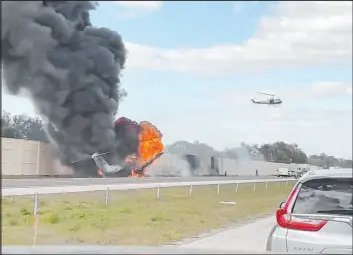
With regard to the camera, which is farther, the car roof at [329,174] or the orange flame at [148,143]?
the orange flame at [148,143]

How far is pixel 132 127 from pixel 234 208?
23.0 m

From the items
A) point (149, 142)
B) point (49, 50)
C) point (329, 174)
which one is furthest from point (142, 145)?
point (329, 174)

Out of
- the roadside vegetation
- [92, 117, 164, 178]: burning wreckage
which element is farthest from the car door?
[92, 117, 164, 178]: burning wreckage

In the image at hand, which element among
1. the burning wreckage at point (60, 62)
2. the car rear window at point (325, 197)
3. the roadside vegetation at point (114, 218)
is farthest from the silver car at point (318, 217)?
the roadside vegetation at point (114, 218)

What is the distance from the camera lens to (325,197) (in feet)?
24.1

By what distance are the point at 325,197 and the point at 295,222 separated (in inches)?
18.0

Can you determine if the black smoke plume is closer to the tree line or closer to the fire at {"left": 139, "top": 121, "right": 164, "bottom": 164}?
the tree line

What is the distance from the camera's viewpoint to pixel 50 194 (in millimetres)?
26156

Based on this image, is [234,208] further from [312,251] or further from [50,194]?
[312,251]

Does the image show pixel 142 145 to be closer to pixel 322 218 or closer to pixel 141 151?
pixel 141 151

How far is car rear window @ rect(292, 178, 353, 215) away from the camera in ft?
23.9

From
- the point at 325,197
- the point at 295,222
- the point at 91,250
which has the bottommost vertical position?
the point at 91,250

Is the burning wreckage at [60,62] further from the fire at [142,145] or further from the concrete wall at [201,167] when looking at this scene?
the concrete wall at [201,167]

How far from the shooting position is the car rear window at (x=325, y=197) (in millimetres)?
7293
